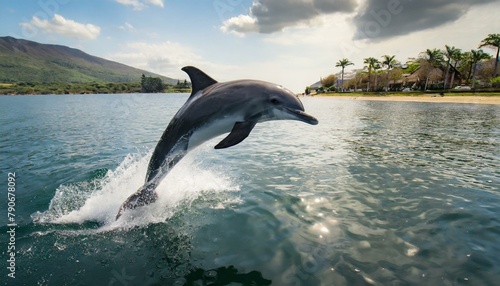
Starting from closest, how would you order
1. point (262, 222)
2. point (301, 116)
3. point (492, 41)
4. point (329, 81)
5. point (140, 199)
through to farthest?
point (301, 116) → point (262, 222) → point (140, 199) → point (492, 41) → point (329, 81)

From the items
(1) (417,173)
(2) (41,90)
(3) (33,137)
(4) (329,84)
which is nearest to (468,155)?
(1) (417,173)

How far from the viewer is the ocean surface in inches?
183

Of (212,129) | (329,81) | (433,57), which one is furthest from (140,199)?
(329,81)

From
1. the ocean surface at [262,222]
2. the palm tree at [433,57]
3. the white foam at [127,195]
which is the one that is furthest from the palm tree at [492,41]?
the white foam at [127,195]

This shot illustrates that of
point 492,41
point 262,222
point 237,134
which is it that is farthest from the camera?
point 492,41

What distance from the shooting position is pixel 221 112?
19.4 feet

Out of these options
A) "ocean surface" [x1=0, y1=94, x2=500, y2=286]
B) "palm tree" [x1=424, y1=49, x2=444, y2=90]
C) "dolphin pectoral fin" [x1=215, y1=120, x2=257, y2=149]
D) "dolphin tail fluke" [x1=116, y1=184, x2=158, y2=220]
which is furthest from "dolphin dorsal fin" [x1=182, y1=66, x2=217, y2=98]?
"palm tree" [x1=424, y1=49, x2=444, y2=90]

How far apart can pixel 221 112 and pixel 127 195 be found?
411 cm

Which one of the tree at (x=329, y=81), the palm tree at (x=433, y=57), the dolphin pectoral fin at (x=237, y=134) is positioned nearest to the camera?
the dolphin pectoral fin at (x=237, y=134)

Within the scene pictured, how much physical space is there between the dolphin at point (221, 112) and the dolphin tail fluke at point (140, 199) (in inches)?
0.8

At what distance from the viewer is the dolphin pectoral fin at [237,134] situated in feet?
17.5

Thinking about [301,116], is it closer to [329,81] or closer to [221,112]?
[221,112]

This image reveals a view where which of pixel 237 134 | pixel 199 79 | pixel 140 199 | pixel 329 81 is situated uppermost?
pixel 329 81

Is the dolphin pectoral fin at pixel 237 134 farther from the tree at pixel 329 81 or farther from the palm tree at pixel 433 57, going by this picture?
the tree at pixel 329 81
